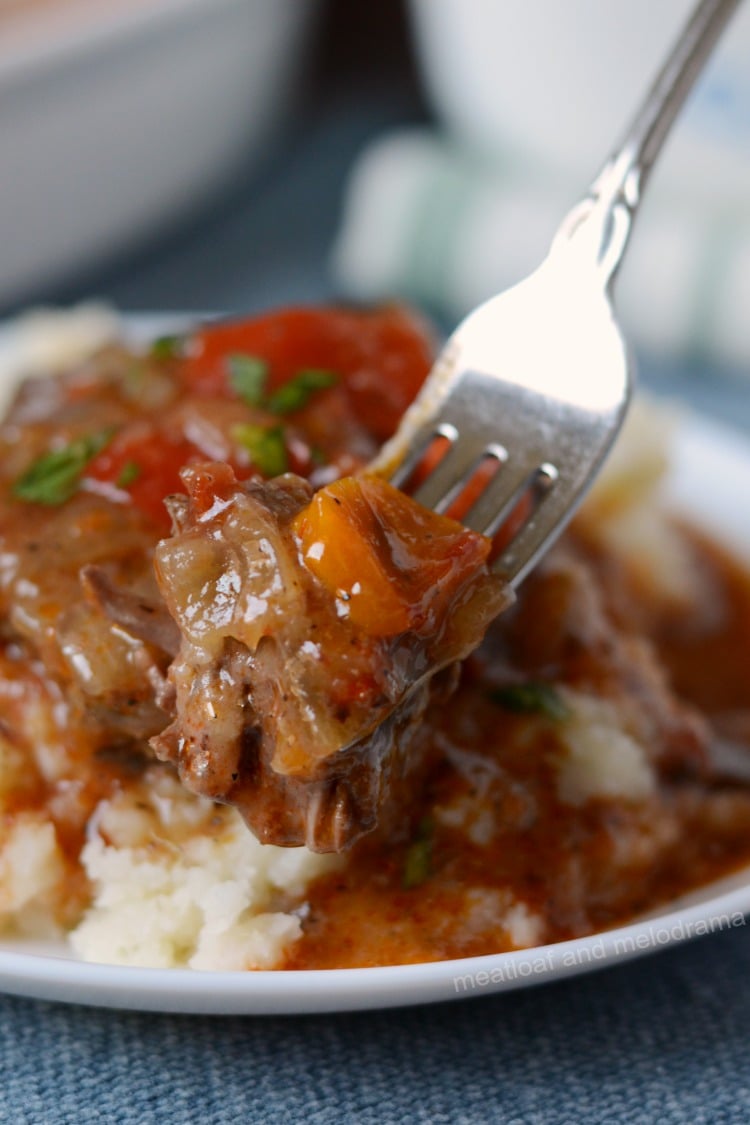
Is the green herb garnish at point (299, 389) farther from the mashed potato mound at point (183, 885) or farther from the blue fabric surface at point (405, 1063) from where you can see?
the blue fabric surface at point (405, 1063)

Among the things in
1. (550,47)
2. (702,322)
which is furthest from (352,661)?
(550,47)

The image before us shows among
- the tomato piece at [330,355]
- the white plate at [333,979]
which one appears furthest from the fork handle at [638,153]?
the white plate at [333,979]

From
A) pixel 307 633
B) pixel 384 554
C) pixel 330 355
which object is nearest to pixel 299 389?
pixel 330 355

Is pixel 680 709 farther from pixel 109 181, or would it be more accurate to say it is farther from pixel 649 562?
pixel 109 181

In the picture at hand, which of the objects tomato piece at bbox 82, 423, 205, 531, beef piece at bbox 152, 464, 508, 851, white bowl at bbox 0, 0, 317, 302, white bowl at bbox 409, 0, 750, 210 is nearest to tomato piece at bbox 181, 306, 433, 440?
tomato piece at bbox 82, 423, 205, 531

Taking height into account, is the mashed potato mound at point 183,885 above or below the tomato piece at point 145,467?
below

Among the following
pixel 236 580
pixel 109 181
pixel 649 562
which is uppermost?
pixel 236 580

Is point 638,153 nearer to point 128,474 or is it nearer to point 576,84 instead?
point 128,474
